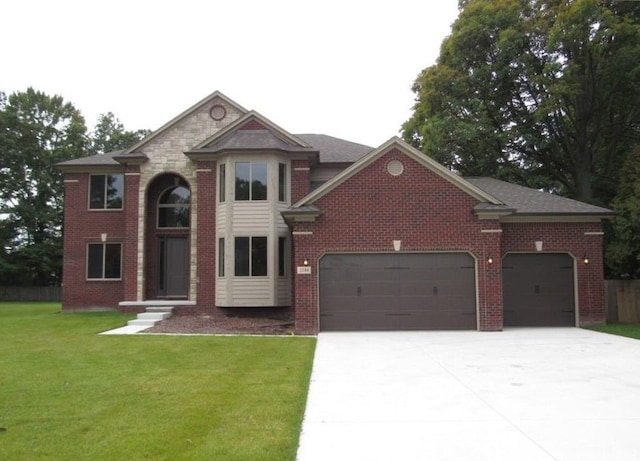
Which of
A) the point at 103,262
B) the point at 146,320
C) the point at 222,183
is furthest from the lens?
the point at 103,262

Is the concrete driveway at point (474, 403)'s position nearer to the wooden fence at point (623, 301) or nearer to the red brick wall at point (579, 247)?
the red brick wall at point (579, 247)

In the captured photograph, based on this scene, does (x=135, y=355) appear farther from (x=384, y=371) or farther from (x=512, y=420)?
(x=512, y=420)

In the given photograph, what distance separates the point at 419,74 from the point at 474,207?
51.5ft

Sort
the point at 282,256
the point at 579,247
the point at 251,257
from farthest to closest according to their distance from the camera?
the point at 282,256 → the point at 251,257 → the point at 579,247

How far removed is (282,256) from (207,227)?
116 inches

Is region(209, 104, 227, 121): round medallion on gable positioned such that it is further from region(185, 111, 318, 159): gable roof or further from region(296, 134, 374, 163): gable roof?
region(296, 134, 374, 163): gable roof

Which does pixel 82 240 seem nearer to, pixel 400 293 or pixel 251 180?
pixel 251 180

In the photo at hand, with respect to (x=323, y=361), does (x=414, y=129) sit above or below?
above

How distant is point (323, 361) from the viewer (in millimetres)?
10133

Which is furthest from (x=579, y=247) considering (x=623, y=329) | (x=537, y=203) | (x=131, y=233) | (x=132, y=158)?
(x=132, y=158)

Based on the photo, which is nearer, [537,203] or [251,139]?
[537,203]

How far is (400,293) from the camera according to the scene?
1523cm

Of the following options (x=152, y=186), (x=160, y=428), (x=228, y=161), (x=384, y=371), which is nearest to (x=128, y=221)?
(x=152, y=186)

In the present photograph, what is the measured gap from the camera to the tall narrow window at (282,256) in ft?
60.3
